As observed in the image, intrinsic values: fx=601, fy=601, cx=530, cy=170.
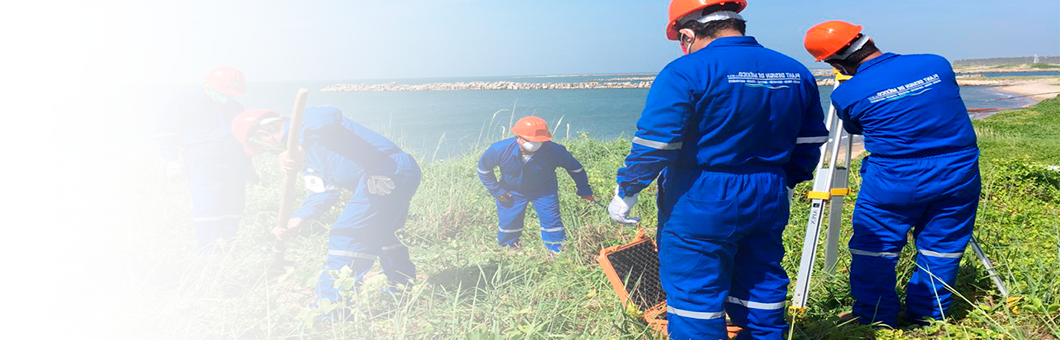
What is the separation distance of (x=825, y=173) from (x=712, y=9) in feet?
4.33

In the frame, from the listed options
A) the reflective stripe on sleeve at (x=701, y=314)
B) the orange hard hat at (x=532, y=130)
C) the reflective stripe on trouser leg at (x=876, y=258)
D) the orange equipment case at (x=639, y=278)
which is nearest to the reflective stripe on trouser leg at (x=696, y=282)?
the reflective stripe on sleeve at (x=701, y=314)

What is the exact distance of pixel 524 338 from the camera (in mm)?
2713

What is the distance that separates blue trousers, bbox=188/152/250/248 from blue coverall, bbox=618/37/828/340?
4097 mm

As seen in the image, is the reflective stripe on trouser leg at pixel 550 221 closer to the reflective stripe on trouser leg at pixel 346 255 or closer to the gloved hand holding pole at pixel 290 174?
the reflective stripe on trouser leg at pixel 346 255

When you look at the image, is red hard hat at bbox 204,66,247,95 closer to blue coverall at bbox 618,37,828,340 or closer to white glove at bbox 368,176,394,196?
white glove at bbox 368,176,394,196

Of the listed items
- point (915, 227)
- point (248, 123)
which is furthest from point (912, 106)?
point (248, 123)

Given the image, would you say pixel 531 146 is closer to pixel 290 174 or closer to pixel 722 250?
pixel 290 174

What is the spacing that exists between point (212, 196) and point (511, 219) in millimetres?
2593

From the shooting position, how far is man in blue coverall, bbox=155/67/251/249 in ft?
16.6

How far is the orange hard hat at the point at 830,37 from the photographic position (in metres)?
3.07

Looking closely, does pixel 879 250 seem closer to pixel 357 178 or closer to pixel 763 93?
pixel 763 93

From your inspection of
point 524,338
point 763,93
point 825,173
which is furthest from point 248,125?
point 825,173

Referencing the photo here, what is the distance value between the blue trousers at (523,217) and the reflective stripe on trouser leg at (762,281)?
93.7 inches

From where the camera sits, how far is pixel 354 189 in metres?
3.92
